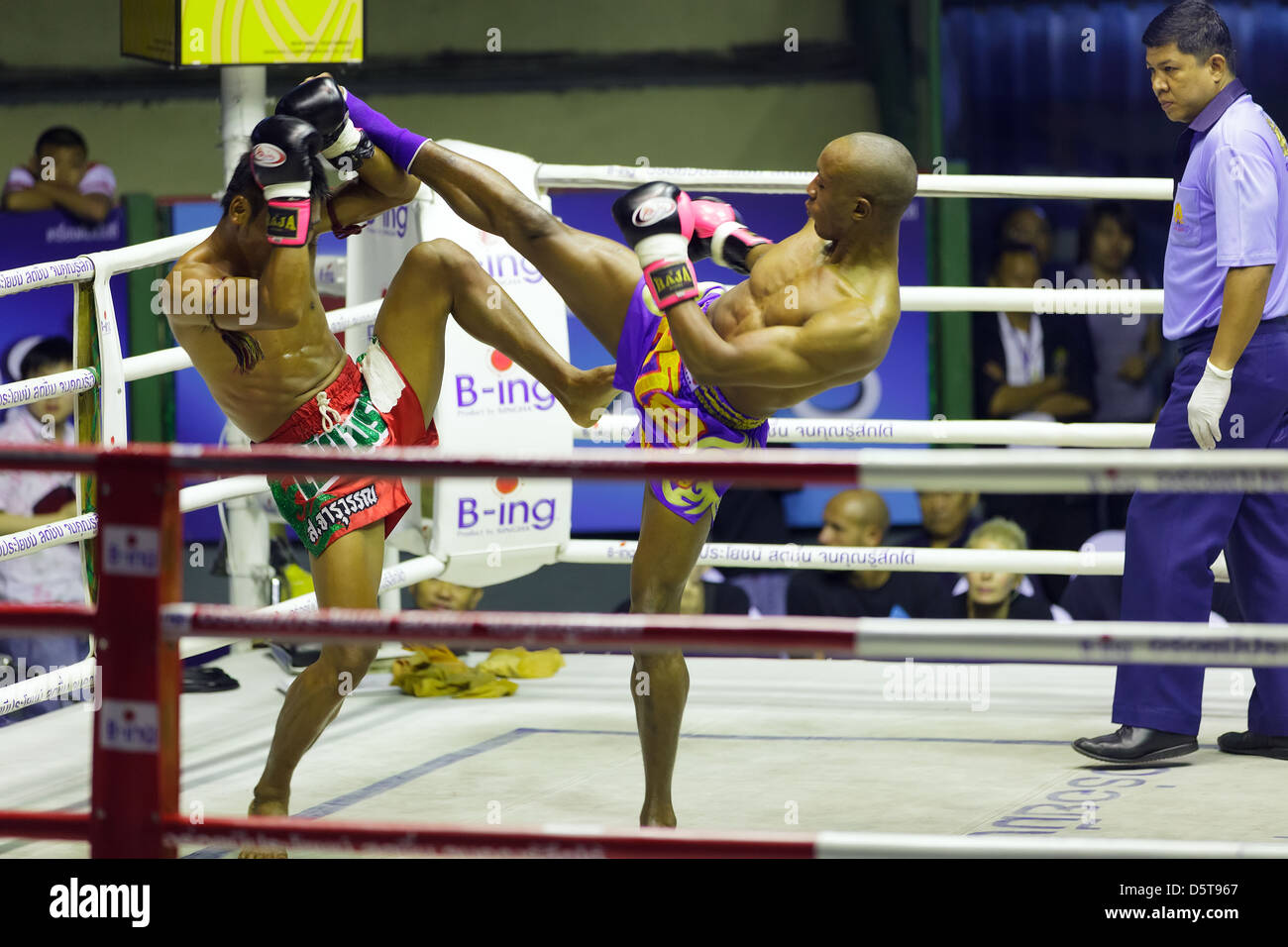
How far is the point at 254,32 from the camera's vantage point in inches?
152

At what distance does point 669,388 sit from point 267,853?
3.49 feet

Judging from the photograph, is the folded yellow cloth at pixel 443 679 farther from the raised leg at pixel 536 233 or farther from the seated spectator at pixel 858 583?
the raised leg at pixel 536 233

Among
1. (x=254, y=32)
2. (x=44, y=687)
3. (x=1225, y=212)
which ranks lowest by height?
(x=44, y=687)

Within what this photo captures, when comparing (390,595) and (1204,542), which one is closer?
(1204,542)

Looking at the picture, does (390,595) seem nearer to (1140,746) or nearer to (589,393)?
(589,393)

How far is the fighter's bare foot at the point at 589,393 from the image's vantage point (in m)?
3.29

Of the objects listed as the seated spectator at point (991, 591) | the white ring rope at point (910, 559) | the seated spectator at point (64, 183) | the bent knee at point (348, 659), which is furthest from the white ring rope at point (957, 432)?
the seated spectator at point (64, 183)

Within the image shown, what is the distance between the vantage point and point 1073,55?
6.55 m

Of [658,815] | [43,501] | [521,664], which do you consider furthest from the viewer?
[43,501]

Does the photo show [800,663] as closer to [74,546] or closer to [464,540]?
[464,540]

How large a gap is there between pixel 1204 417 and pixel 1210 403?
0.03m

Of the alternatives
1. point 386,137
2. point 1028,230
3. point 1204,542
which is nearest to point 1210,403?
point 1204,542

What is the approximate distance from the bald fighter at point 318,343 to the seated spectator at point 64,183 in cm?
350

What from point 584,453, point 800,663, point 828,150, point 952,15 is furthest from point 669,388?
point 952,15
